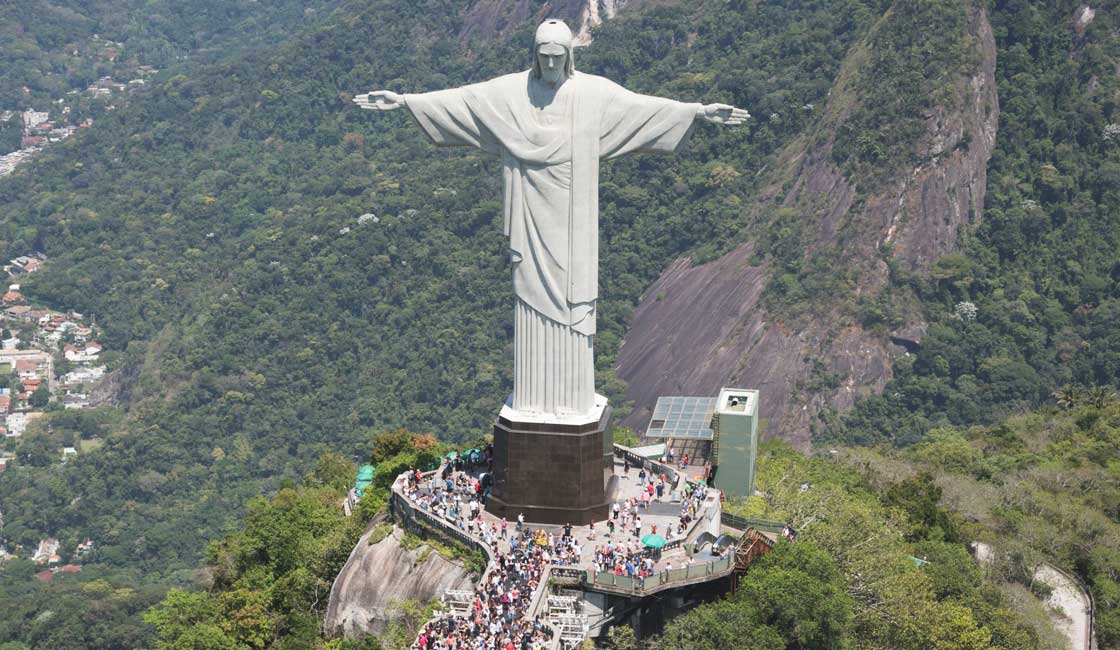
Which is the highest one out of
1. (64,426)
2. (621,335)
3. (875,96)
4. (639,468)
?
(875,96)

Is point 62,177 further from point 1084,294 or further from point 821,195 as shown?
point 1084,294

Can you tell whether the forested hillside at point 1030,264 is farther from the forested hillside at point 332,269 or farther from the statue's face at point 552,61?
the statue's face at point 552,61

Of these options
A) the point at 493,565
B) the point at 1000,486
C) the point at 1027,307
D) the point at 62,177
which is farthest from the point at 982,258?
the point at 62,177

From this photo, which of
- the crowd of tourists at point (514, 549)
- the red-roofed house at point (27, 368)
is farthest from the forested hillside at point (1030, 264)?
the red-roofed house at point (27, 368)

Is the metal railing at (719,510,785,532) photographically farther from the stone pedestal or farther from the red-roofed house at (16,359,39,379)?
the red-roofed house at (16,359,39,379)

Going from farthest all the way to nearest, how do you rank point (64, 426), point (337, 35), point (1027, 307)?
point (337, 35)
point (64, 426)
point (1027, 307)

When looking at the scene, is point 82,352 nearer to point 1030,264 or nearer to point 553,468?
point 1030,264
